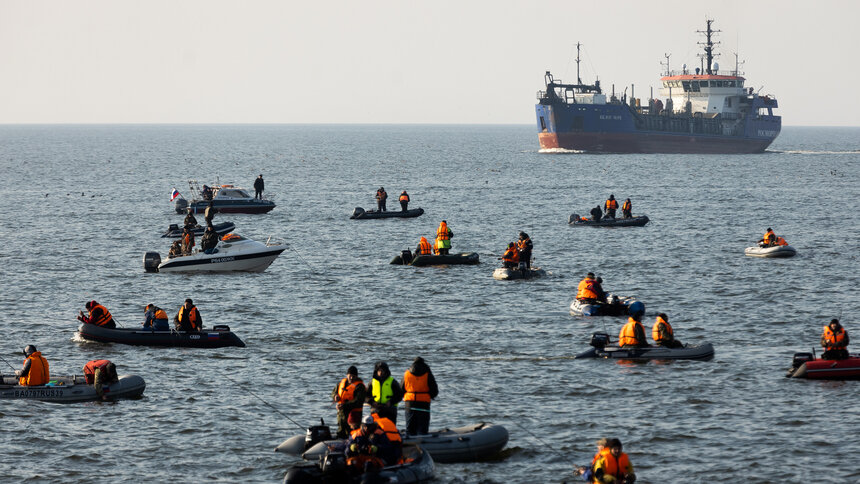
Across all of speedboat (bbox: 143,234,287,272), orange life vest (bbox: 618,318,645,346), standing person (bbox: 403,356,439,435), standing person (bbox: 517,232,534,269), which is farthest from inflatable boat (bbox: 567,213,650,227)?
standing person (bbox: 403,356,439,435)

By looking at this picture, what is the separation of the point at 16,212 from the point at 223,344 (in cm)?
5065

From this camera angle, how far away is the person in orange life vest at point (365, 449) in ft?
63.0

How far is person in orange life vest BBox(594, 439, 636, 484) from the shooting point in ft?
59.9

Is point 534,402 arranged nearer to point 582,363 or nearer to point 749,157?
point 582,363

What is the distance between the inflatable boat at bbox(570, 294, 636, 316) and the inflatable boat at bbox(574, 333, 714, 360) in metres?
5.59

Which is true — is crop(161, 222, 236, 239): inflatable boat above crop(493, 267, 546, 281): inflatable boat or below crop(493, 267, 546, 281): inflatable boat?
above

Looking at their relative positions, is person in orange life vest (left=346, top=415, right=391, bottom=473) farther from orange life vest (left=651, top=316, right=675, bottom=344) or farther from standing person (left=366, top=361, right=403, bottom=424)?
orange life vest (left=651, top=316, right=675, bottom=344)

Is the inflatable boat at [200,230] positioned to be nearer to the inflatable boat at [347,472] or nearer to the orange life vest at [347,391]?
the orange life vest at [347,391]

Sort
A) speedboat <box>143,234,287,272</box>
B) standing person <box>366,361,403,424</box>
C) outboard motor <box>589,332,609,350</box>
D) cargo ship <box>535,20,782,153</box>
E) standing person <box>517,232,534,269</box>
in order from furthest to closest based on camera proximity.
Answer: cargo ship <box>535,20,782,153</box> < speedboat <box>143,234,287,272</box> < standing person <box>517,232,534,269</box> < outboard motor <box>589,332,609,350</box> < standing person <box>366,361,403,424</box>

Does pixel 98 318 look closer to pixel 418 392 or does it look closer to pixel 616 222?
pixel 418 392

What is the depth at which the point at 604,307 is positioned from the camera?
120 feet

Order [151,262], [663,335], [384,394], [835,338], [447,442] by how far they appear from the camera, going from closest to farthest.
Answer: [384,394] < [447,442] < [835,338] < [663,335] < [151,262]

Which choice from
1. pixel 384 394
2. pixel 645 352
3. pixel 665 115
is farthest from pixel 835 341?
pixel 665 115

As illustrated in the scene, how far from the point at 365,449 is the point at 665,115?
136754mm
